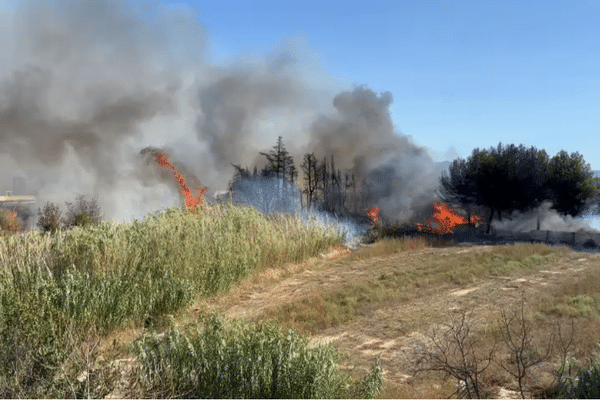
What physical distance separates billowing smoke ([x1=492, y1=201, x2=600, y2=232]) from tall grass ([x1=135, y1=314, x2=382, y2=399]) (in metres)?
23.2

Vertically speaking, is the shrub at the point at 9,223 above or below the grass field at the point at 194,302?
above

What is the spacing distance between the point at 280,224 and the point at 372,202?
71.5ft

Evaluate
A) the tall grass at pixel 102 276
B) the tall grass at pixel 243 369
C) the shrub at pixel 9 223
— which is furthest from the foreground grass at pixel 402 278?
the shrub at pixel 9 223

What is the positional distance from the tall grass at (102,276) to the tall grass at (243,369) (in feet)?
2.40

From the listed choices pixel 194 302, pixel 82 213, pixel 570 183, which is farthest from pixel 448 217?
pixel 194 302

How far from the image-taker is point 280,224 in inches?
544

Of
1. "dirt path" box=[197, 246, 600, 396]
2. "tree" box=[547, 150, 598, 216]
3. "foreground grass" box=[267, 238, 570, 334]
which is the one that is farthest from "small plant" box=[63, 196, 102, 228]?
"tree" box=[547, 150, 598, 216]

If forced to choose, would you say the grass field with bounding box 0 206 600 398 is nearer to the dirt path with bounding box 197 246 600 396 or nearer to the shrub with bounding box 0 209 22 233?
the dirt path with bounding box 197 246 600 396

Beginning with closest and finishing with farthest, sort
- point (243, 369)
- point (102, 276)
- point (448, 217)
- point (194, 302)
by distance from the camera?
point (243, 369)
point (102, 276)
point (194, 302)
point (448, 217)

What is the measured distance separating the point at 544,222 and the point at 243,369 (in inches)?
1010

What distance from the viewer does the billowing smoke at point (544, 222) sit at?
2519cm

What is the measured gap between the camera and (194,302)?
26.1 ft

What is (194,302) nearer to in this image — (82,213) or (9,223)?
(82,213)

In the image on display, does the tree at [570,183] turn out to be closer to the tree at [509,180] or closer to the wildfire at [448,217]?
the tree at [509,180]
